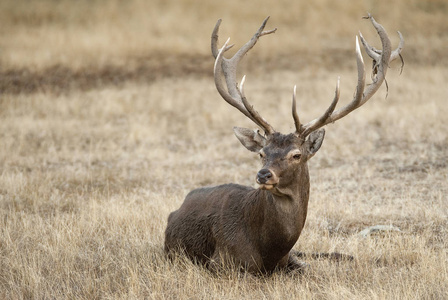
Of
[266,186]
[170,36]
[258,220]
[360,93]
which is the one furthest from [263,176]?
[170,36]

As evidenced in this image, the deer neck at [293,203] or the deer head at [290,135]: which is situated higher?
the deer head at [290,135]

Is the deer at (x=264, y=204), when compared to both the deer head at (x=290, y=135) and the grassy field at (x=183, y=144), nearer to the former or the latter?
the deer head at (x=290, y=135)

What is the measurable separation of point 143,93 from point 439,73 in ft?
36.3

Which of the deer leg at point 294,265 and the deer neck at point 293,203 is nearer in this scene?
the deer neck at point 293,203

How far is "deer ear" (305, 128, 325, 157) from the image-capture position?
238 inches

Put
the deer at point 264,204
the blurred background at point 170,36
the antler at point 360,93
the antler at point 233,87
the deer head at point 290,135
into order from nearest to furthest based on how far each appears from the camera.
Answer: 1. the deer head at point 290,135
2. the deer at point 264,204
3. the antler at point 360,93
4. the antler at point 233,87
5. the blurred background at point 170,36

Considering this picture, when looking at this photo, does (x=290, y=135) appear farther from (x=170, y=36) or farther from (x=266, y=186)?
(x=170, y=36)

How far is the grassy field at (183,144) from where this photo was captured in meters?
6.45

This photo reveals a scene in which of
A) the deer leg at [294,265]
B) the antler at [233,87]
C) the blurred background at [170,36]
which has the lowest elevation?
the deer leg at [294,265]

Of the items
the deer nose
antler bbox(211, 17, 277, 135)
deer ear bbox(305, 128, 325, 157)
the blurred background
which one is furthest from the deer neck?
the blurred background

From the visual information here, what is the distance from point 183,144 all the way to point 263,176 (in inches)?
394

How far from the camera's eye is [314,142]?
240 inches

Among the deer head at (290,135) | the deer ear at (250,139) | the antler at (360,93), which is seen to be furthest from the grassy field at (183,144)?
the antler at (360,93)

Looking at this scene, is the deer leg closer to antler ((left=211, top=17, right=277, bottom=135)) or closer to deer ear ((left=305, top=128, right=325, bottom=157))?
deer ear ((left=305, top=128, right=325, bottom=157))
